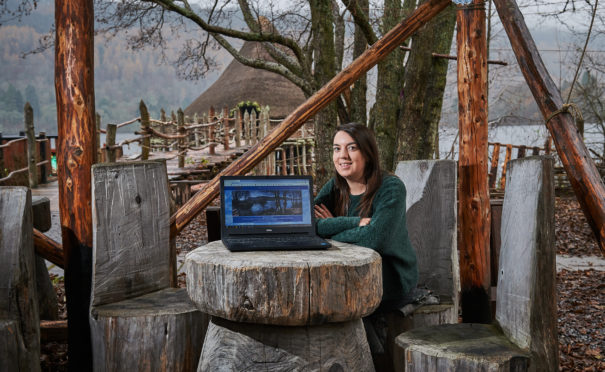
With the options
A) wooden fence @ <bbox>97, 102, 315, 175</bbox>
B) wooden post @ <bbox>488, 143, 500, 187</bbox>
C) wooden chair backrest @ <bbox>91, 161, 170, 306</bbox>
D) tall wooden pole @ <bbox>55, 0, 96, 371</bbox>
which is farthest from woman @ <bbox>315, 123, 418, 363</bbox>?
wooden post @ <bbox>488, 143, 500, 187</bbox>

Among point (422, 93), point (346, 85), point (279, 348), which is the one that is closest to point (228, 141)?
point (422, 93)

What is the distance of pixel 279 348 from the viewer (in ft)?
8.25

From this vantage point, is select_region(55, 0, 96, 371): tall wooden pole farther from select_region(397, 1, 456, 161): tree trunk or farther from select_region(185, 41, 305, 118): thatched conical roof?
select_region(185, 41, 305, 118): thatched conical roof

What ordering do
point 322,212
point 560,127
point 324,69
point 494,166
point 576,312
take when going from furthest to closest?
point 494,166 → point 324,69 → point 576,312 → point 322,212 → point 560,127

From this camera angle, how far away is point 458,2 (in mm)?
3602

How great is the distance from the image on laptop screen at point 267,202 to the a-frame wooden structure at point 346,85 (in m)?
0.99

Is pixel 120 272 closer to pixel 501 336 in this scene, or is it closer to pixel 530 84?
pixel 501 336

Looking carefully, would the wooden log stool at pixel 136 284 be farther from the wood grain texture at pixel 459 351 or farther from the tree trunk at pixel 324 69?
the tree trunk at pixel 324 69

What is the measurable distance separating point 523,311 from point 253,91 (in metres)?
30.2

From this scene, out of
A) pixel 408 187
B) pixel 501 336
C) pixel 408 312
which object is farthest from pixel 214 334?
pixel 408 187

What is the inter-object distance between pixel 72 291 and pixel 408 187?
6.89ft

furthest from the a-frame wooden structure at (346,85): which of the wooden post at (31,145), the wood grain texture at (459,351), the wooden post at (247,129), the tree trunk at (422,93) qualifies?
the wooden post at (247,129)

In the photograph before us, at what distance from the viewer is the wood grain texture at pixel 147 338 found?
293 cm

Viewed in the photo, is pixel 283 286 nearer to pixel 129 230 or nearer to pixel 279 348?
pixel 279 348
